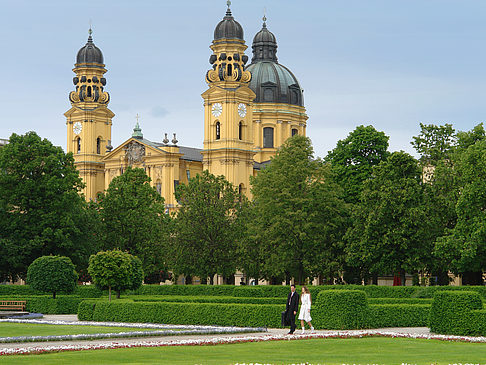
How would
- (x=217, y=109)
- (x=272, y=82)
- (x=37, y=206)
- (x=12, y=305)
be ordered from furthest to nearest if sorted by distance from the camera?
(x=272, y=82) → (x=217, y=109) → (x=37, y=206) → (x=12, y=305)

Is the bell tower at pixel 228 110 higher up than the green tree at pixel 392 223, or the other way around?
the bell tower at pixel 228 110

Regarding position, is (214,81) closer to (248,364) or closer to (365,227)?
(365,227)

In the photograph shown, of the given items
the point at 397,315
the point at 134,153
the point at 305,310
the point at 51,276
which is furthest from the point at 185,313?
the point at 134,153

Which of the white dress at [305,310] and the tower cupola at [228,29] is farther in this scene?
the tower cupola at [228,29]

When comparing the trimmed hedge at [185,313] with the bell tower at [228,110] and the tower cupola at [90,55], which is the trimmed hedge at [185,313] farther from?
the tower cupola at [90,55]

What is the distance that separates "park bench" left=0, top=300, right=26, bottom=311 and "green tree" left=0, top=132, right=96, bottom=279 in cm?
1192

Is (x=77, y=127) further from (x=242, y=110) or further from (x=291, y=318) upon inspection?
(x=291, y=318)

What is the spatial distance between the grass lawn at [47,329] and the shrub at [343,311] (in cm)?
668

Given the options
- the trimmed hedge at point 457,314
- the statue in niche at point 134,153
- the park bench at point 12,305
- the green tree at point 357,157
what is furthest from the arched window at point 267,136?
the trimmed hedge at point 457,314

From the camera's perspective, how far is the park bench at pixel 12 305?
4619 cm

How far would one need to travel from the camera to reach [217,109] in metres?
98.8

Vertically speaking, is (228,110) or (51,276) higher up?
(228,110)

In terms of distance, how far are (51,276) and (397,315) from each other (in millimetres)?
20881

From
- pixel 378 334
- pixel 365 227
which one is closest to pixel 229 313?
pixel 378 334
